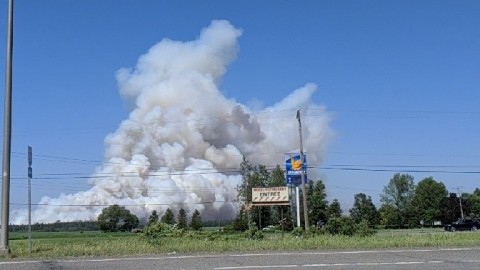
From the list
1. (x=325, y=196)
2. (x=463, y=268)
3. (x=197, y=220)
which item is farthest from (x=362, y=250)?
(x=197, y=220)

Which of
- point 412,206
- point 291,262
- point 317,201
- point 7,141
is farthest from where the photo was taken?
point 412,206

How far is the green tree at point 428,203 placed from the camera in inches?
4906

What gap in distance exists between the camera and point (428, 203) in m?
126

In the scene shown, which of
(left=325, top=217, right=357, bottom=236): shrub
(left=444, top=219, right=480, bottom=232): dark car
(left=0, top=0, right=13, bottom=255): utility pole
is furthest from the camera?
(left=444, top=219, right=480, bottom=232): dark car

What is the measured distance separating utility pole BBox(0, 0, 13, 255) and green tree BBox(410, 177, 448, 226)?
118 metres

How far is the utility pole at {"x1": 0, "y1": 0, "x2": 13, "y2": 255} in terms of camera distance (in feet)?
58.3

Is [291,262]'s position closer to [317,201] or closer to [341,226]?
[341,226]

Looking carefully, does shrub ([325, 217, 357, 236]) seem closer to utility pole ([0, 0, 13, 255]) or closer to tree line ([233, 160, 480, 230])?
utility pole ([0, 0, 13, 255])

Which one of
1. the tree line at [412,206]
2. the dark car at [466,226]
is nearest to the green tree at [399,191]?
the tree line at [412,206]

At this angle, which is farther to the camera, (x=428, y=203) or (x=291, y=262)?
(x=428, y=203)

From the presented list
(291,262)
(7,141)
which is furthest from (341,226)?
(7,141)

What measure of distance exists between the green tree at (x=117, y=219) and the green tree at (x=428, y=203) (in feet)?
215

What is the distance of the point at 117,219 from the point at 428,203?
73753 millimetres

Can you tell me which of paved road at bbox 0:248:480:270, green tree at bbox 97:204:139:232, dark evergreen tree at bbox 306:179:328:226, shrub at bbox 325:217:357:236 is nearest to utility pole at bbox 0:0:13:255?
paved road at bbox 0:248:480:270
